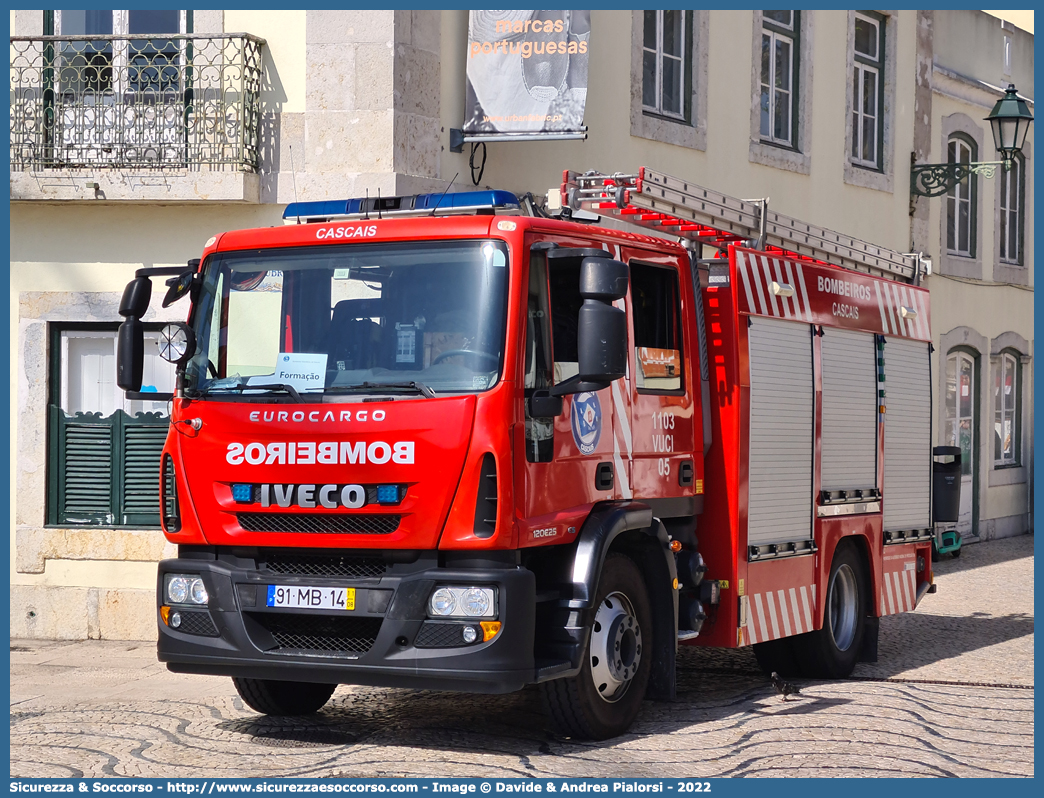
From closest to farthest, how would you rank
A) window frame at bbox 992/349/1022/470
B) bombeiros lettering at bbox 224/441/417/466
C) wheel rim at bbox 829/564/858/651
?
bombeiros lettering at bbox 224/441/417/466 < wheel rim at bbox 829/564/858/651 < window frame at bbox 992/349/1022/470

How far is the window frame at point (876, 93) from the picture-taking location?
697 inches

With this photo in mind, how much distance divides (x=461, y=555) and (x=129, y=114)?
6.74m

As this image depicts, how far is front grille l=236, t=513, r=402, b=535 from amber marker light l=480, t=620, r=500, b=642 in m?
0.60

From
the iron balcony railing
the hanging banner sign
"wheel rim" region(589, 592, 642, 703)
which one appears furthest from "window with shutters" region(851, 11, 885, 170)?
"wheel rim" region(589, 592, 642, 703)

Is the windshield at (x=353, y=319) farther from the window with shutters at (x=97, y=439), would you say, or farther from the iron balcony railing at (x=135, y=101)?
the window with shutters at (x=97, y=439)

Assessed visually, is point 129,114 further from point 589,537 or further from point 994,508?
point 994,508

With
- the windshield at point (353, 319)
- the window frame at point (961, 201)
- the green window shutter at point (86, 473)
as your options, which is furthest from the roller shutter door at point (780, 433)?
the window frame at point (961, 201)

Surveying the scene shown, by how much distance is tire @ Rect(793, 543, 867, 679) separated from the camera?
9.70 m

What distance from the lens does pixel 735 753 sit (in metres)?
7.19

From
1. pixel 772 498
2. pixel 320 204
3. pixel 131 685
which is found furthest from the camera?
pixel 131 685

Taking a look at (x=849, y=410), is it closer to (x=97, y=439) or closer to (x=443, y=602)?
(x=443, y=602)

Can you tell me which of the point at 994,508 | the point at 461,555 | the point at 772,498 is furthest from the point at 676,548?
the point at 994,508

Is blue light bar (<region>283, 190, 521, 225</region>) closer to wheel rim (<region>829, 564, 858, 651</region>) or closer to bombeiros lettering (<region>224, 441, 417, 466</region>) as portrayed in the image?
bombeiros lettering (<region>224, 441, 417, 466</region>)

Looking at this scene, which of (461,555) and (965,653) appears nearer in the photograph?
(461,555)
